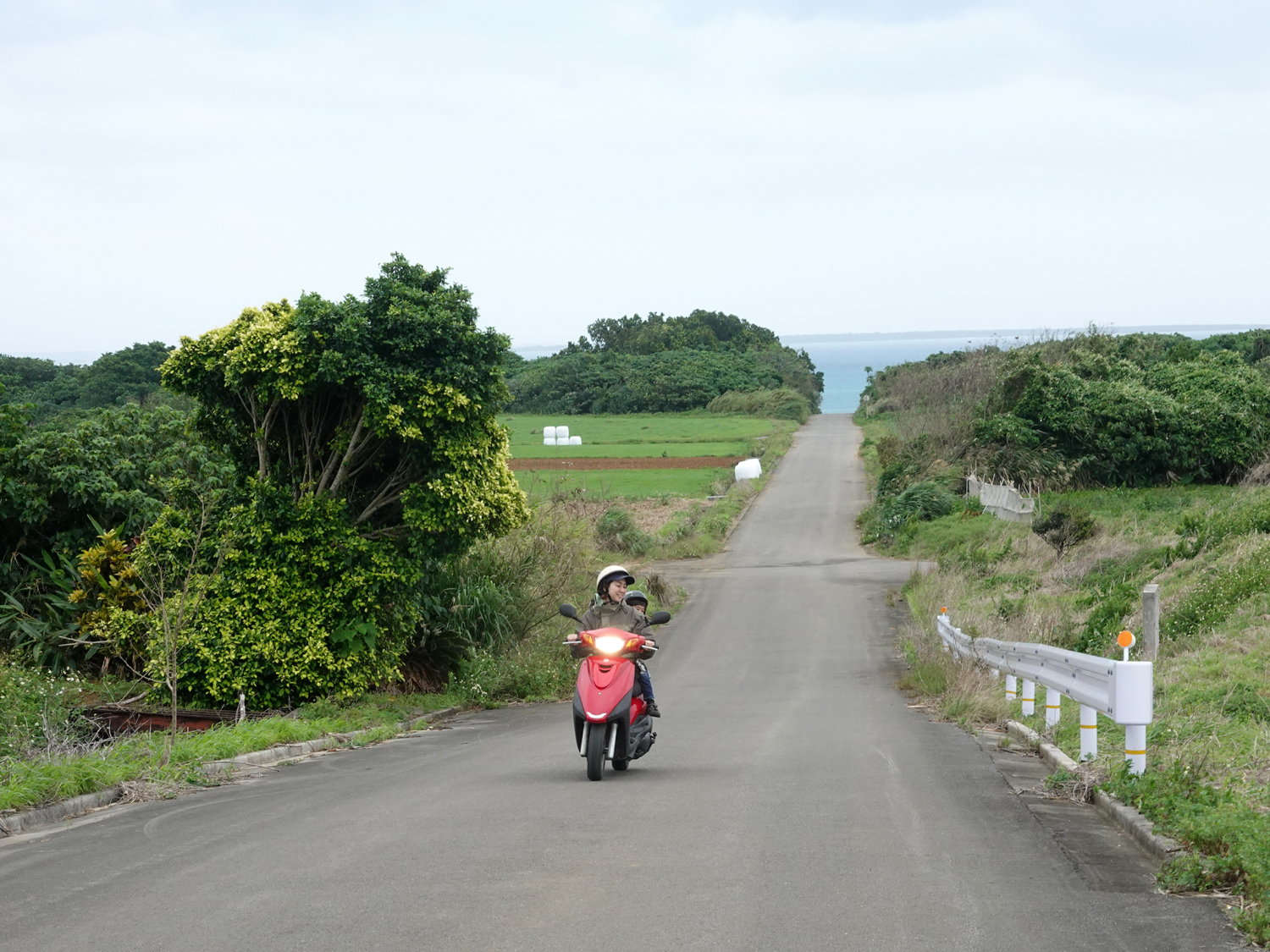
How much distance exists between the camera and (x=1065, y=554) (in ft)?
102

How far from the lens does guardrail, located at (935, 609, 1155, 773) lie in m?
8.59

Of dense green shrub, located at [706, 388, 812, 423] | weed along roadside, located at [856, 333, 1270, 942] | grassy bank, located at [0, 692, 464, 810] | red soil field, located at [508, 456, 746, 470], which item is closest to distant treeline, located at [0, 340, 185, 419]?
red soil field, located at [508, 456, 746, 470]

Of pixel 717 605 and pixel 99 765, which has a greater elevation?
pixel 99 765

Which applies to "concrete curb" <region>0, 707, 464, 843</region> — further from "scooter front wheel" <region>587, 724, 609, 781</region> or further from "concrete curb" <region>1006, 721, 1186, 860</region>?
"concrete curb" <region>1006, 721, 1186, 860</region>

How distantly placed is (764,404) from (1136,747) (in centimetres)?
11749

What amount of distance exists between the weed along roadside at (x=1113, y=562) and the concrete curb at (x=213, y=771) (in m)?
7.57

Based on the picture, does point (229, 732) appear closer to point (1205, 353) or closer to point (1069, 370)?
point (1069, 370)

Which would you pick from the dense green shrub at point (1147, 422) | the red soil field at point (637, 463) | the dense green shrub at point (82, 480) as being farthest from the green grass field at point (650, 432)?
the dense green shrub at point (82, 480)

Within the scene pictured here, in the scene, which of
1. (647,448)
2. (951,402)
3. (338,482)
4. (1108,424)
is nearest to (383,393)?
(338,482)

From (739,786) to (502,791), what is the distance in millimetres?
1843

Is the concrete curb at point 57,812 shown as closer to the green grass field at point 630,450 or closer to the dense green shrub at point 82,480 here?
the dense green shrub at point 82,480

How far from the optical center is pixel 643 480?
70188mm

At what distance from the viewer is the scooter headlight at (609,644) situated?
388 inches

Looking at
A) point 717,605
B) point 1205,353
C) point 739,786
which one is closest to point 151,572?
point 739,786
